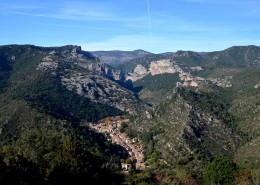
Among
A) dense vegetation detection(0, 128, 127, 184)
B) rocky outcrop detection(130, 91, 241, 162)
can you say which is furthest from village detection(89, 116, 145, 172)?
dense vegetation detection(0, 128, 127, 184)

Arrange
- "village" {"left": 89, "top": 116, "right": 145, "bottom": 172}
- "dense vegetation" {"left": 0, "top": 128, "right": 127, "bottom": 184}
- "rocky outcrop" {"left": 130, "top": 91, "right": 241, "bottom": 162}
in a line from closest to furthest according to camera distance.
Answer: "dense vegetation" {"left": 0, "top": 128, "right": 127, "bottom": 184} → "village" {"left": 89, "top": 116, "right": 145, "bottom": 172} → "rocky outcrop" {"left": 130, "top": 91, "right": 241, "bottom": 162}

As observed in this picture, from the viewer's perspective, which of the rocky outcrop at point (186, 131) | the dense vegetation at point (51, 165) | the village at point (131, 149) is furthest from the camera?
the rocky outcrop at point (186, 131)

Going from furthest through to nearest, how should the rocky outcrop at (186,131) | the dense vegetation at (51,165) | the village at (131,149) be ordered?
the rocky outcrop at (186,131) → the village at (131,149) → the dense vegetation at (51,165)

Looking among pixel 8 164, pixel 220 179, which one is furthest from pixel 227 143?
pixel 8 164

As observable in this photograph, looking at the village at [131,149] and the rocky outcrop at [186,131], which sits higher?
the rocky outcrop at [186,131]

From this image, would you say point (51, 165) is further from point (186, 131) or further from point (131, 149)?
point (131, 149)

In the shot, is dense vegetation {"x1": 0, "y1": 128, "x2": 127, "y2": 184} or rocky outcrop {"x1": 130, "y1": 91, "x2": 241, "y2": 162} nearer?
dense vegetation {"x1": 0, "y1": 128, "x2": 127, "y2": 184}

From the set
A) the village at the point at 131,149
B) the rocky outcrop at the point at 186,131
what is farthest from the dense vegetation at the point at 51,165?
the rocky outcrop at the point at 186,131

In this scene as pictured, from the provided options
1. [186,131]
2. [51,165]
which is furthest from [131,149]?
[51,165]

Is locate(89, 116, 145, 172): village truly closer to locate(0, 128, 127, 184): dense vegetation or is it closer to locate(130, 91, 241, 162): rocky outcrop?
locate(130, 91, 241, 162): rocky outcrop

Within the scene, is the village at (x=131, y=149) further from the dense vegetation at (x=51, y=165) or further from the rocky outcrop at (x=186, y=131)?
the dense vegetation at (x=51, y=165)

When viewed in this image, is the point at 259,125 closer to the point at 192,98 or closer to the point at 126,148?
the point at 192,98
